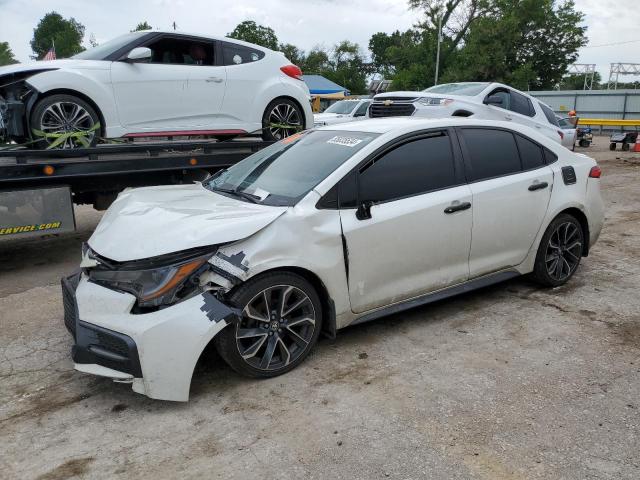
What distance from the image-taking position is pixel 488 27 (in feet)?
132

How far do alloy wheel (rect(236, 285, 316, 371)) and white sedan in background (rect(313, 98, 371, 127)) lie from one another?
37.9 feet

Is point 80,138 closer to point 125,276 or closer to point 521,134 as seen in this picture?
point 125,276

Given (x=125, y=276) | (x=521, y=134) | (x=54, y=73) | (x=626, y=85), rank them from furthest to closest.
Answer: (x=626, y=85)
(x=54, y=73)
(x=521, y=134)
(x=125, y=276)

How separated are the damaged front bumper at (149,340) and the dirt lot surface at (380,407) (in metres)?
0.24

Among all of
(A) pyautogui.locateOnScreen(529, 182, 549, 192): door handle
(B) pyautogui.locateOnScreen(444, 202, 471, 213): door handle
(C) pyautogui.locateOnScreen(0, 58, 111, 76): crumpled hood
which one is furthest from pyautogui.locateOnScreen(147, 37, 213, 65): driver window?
(A) pyautogui.locateOnScreen(529, 182, 549, 192): door handle

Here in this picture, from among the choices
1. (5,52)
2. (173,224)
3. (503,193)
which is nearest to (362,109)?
A: (503,193)

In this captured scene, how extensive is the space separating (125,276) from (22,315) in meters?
2.07

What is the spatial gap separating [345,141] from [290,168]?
0.46 meters

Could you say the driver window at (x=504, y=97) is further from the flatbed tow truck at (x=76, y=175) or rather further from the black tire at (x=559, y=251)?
the flatbed tow truck at (x=76, y=175)

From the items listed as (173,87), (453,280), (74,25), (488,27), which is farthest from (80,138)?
(74,25)

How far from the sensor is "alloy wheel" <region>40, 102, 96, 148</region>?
570 cm

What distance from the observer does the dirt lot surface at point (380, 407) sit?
2.65 meters

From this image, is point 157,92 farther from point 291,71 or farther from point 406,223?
point 406,223

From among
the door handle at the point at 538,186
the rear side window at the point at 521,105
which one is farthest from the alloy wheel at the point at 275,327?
the rear side window at the point at 521,105
